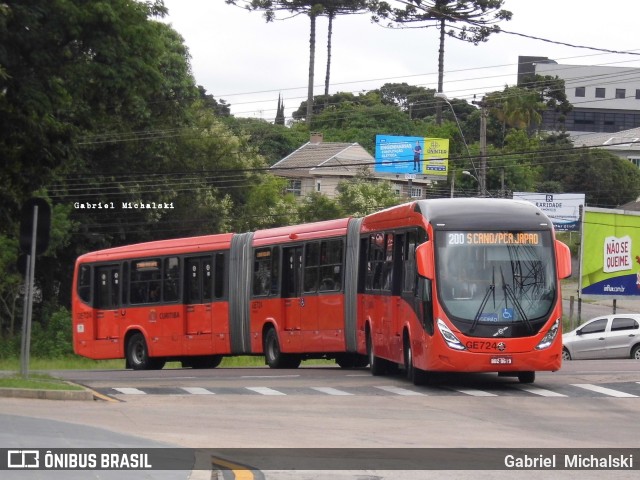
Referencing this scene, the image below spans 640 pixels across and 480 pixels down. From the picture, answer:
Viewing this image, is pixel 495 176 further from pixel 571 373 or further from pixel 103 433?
pixel 103 433

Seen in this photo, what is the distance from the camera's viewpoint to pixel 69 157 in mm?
24234

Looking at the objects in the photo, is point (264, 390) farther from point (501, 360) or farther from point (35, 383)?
point (501, 360)

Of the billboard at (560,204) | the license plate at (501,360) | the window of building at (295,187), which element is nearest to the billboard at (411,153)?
the billboard at (560,204)

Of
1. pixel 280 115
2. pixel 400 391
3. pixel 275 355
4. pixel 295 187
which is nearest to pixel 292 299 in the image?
pixel 275 355

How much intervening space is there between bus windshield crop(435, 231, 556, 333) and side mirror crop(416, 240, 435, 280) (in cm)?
11

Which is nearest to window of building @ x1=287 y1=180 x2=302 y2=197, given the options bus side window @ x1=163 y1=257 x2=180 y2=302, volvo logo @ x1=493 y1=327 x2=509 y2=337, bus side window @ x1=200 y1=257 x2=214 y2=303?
bus side window @ x1=163 y1=257 x2=180 y2=302

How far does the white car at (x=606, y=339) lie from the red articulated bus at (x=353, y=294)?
1117 centimetres

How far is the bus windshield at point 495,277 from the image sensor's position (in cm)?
1925

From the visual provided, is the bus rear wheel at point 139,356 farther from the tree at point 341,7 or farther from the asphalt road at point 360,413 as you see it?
the tree at point 341,7

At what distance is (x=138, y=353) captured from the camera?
3080 centimetres

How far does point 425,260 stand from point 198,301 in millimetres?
10572

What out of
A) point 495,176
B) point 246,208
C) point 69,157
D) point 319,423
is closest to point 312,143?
point 495,176

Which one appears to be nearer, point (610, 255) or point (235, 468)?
point (235, 468)

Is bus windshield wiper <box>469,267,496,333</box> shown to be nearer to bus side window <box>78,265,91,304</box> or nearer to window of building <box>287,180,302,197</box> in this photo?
bus side window <box>78,265,91,304</box>
